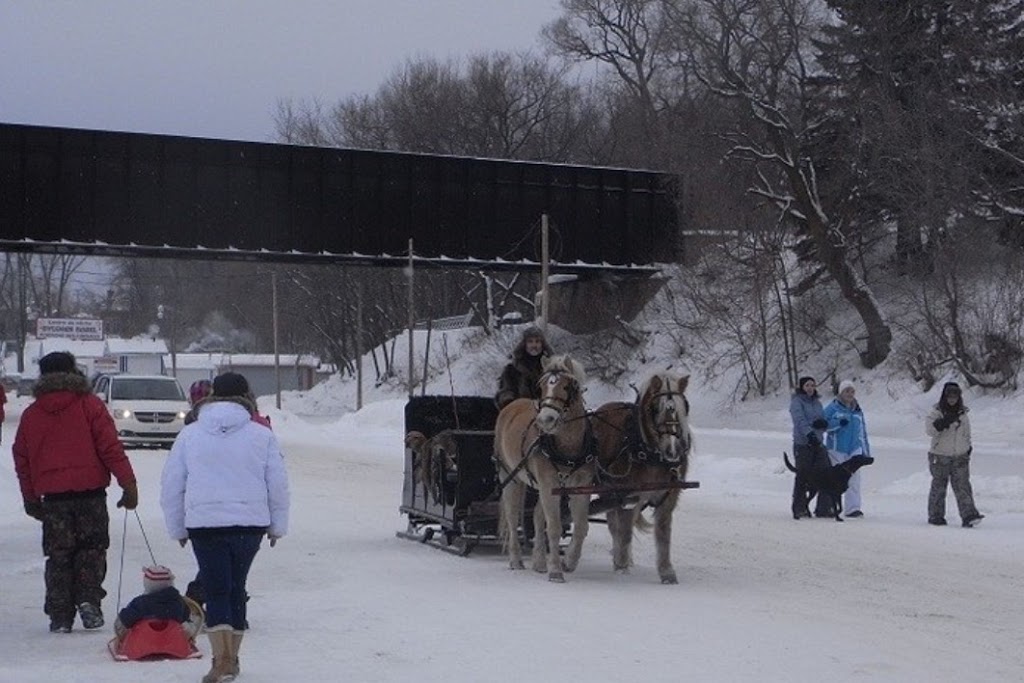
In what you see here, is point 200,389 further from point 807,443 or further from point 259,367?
point 259,367

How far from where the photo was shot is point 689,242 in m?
53.6

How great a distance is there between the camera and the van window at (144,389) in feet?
131

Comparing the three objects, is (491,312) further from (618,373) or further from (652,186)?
(652,186)

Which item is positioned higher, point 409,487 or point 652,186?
point 652,186

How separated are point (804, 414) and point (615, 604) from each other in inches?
378

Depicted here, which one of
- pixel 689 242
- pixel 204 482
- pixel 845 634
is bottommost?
pixel 845 634

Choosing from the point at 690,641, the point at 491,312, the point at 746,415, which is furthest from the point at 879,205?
the point at 690,641

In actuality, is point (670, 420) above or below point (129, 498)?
above

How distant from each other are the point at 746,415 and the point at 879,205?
7.12 meters

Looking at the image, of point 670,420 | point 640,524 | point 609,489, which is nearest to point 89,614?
point 609,489

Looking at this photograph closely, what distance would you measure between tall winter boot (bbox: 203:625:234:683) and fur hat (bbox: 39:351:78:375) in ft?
9.91

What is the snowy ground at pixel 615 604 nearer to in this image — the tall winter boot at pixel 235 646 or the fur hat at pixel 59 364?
the tall winter boot at pixel 235 646

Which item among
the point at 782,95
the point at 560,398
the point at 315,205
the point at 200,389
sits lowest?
the point at 560,398

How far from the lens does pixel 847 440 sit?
2183 centimetres
